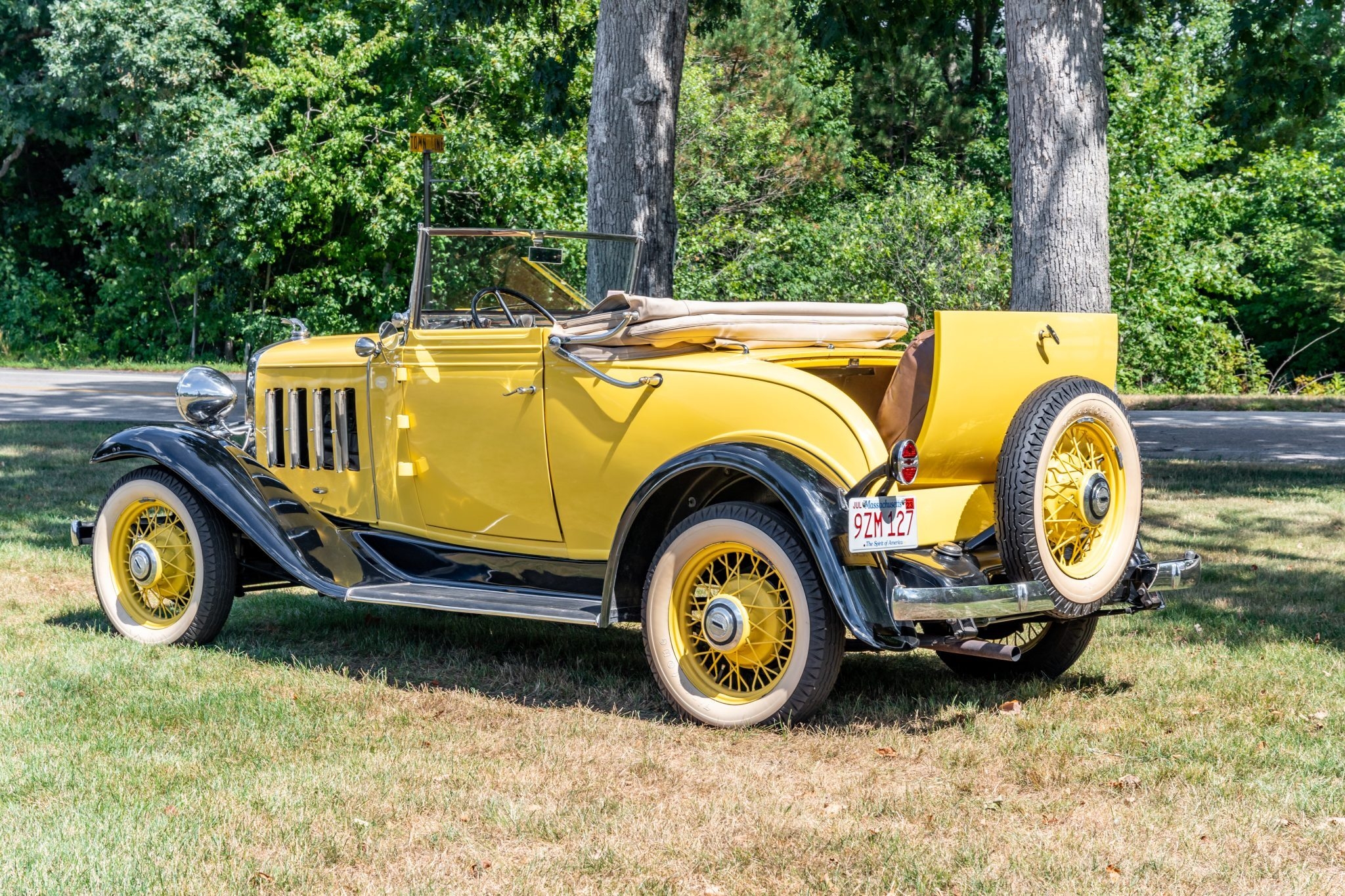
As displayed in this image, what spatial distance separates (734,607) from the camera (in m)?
4.42

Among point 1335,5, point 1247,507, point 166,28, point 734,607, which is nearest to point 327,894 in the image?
point 734,607

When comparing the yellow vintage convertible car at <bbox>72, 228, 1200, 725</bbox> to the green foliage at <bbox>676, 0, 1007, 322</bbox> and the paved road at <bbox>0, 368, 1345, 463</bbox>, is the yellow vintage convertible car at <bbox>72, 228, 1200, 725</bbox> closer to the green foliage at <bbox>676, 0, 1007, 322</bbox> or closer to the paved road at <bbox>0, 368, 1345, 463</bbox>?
the paved road at <bbox>0, 368, 1345, 463</bbox>

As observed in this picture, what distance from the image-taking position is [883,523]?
416 centimetres

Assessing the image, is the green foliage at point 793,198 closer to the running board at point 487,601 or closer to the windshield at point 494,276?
the windshield at point 494,276

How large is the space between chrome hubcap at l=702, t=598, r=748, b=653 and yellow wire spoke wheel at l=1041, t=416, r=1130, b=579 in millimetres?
1030

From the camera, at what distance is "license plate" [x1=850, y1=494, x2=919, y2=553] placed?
411 centimetres

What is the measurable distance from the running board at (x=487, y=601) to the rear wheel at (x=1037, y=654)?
1521 millimetres

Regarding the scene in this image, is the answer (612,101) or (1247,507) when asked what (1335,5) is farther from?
(612,101)

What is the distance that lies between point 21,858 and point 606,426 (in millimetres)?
2336

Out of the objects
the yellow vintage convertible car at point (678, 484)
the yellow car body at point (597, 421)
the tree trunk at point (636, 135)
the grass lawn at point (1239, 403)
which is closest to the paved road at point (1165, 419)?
the grass lawn at point (1239, 403)

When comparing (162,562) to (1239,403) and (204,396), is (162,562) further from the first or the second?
(1239,403)

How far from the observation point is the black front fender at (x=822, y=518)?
412 cm

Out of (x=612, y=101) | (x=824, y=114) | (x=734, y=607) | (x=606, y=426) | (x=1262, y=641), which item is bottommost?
(x=1262, y=641)

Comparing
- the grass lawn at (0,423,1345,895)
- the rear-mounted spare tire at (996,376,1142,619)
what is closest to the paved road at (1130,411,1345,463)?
the grass lawn at (0,423,1345,895)
